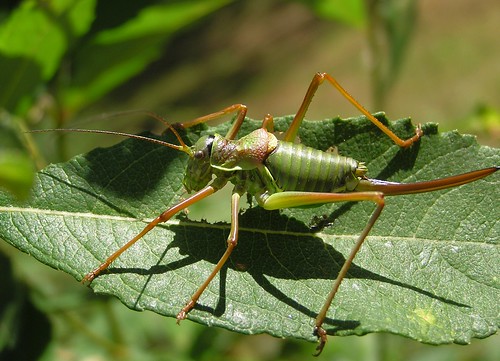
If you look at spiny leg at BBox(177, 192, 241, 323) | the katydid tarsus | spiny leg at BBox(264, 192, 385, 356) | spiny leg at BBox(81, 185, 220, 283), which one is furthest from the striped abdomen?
spiny leg at BBox(81, 185, 220, 283)

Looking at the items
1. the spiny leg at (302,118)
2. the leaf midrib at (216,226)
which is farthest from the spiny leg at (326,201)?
the spiny leg at (302,118)

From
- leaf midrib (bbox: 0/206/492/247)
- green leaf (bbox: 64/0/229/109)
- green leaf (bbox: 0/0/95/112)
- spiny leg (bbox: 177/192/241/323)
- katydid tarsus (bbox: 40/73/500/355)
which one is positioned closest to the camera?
spiny leg (bbox: 177/192/241/323)

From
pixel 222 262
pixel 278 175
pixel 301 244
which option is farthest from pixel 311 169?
pixel 222 262

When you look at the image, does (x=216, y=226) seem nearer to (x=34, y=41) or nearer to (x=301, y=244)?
(x=301, y=244)

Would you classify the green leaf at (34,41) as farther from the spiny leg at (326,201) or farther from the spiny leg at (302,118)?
the spiny leg at (326,201)

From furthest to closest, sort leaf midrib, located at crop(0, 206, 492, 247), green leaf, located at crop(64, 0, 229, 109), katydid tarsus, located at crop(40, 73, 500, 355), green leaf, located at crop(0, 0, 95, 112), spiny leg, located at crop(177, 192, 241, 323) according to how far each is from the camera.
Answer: green leaf, located at crop(64, 0, 229, 109) → green leaf, located at crop(0, 0, 95, 112) → katydid tarsus, located at crop(40, 73, 500, 355) → leaf midrib, located at crop(0, 206, 492, 247) → spiny leg, located at crop(177, 192, 241, 323)

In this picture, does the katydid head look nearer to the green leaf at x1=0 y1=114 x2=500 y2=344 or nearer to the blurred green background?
the green leaf at x1=0 y1=114 x2=500 y2=344
